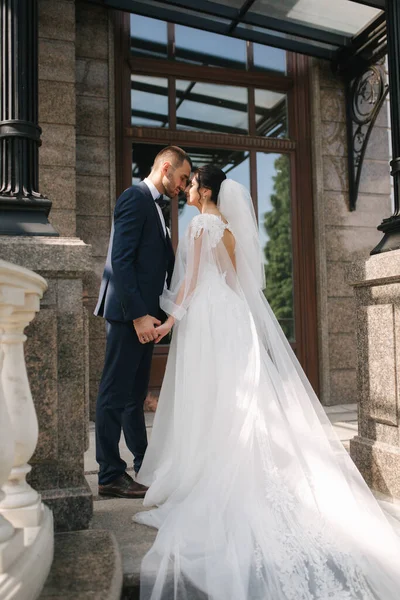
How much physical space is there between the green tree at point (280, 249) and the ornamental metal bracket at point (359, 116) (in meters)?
0.76

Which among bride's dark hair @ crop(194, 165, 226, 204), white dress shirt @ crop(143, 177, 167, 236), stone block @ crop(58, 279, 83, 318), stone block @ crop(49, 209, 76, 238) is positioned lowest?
stone block @ crop(58, 279, 83, 318)

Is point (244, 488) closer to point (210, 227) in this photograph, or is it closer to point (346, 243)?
point (210, 227)

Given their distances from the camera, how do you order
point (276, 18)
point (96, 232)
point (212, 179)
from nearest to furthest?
point (212, 179)
point (276, 18)
point (96, 232)

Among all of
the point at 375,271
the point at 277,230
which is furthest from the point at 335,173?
the point at 375,271

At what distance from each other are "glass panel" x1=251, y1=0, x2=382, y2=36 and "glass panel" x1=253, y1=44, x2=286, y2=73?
0.83m

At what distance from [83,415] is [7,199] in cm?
108

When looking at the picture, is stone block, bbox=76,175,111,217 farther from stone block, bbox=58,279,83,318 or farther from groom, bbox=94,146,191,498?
stone block, bbox=58,279,83,318

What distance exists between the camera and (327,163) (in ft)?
21.5

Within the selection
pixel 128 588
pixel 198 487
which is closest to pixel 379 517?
pixel 198 487

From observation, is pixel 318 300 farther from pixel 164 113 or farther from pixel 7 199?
pixel 7 199

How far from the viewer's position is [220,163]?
6418 millimetres

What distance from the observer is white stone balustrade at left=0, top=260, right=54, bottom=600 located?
167 cm

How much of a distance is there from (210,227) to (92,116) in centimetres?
316

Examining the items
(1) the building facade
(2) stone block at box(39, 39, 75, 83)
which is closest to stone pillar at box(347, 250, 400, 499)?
(1) the building facade
